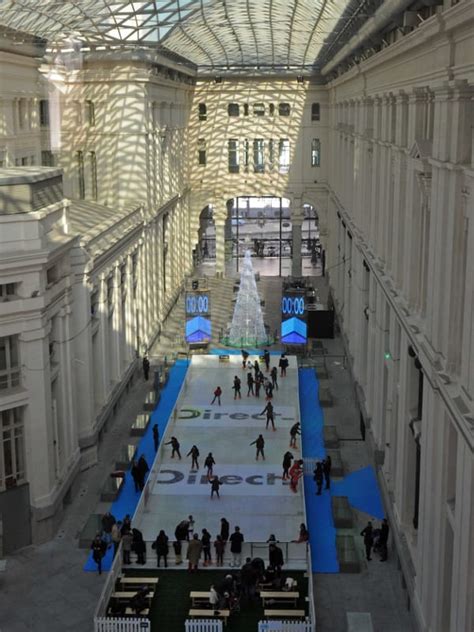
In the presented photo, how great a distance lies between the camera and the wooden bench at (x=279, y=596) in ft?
63.4

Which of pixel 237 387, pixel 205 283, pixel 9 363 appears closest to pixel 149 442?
pixel 237 387

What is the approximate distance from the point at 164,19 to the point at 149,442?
60.1 feet

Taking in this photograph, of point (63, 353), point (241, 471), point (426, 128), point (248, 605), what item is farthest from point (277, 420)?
point (426, 128)

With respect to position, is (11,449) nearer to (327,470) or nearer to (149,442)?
(149,442)

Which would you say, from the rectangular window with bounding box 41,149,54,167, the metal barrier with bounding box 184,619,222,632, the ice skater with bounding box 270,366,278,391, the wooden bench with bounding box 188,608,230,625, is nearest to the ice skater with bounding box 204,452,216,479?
the wooden bench with bounding box 188,608,230,625

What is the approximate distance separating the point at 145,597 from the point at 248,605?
2180mm

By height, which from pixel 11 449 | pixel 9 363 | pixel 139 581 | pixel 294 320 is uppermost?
pixel 9 363

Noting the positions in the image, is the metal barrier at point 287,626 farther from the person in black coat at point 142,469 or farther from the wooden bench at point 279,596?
the person in black coat at point 142,469

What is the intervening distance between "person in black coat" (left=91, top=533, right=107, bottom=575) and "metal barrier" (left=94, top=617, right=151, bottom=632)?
3421mm

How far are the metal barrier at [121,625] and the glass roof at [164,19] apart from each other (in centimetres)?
1988

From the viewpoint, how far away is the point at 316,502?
84.4 ft

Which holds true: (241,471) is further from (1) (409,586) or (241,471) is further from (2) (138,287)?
(2) (138,287)

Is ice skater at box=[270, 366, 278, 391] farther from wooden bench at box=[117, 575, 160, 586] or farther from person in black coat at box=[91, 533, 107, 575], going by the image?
wooden bench at box=[117, 575, 160, 586]

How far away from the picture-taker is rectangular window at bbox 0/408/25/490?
74.1 ft
